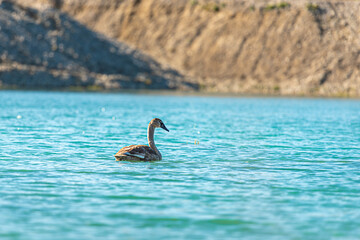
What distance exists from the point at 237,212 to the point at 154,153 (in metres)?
7.30

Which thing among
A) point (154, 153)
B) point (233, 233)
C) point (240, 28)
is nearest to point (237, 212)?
point (233, 233)

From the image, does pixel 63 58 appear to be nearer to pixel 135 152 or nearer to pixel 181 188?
pixel 135 152

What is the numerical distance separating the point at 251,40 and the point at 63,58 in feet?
115

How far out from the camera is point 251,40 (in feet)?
399

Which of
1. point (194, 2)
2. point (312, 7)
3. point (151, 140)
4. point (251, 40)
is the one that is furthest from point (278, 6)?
point (151, 140)

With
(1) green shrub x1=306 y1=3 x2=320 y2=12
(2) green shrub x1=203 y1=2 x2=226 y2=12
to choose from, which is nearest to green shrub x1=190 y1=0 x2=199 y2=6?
(2) green shrub x1=203 y1=2 x2=226 y2=12

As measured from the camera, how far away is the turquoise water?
12.5 m

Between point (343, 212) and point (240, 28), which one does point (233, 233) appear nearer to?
point (343, 212)

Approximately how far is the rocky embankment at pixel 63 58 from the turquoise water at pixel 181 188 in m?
66.9

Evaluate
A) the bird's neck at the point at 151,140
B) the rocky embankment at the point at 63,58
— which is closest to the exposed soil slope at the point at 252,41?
the rocky embankment at the point at 63,58

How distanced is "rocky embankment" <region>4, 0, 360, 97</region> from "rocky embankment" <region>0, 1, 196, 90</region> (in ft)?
31.4

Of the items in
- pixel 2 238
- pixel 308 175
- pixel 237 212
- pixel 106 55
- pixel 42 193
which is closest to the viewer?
pixel 2 238

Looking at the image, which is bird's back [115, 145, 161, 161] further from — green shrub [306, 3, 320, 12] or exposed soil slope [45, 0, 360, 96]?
green shrub [306, 3, 320, 12]

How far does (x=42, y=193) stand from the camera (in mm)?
15469
